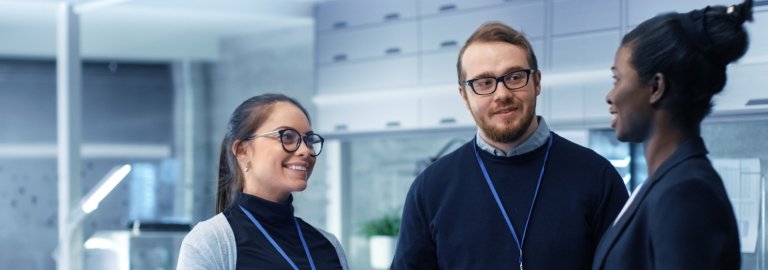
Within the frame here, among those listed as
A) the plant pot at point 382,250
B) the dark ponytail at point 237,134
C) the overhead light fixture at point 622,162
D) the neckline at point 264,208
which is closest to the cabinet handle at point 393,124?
the plant pot at point 382,250

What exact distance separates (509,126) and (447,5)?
3262 millimetres

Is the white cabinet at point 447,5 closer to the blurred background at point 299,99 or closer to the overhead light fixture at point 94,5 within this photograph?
the blurred background at point 299,99

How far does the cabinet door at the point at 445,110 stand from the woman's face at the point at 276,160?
2.85 m

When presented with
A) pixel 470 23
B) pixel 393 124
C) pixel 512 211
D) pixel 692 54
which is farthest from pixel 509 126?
pixel 393 124

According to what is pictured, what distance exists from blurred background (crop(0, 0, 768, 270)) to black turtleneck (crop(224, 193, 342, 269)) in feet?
7.00

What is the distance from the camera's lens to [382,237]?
5.34 m

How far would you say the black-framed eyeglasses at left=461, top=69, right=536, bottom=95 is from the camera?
151 centimetres

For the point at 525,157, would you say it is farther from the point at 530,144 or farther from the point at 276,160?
the point at 276,160

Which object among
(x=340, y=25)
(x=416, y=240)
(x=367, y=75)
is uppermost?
(x=340, y=25)

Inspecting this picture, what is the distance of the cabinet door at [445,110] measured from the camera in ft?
14.9

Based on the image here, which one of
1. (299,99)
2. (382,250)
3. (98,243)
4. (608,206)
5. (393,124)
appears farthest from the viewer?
(299,99)

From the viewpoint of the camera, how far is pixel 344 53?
5.32m

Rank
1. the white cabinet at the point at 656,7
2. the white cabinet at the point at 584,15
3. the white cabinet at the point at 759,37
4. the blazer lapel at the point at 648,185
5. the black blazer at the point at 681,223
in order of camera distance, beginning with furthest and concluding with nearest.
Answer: the white cabinet at the point at 584,15 → the white cabinet at the point at 656,7 → the white cabinet at the point at 759,37 → the blazer lapel at the point at 648,185 → the black blazer at the point at 681,223

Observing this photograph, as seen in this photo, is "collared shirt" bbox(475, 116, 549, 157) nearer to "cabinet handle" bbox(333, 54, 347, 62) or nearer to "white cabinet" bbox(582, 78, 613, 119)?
"white cabinet" bbox(582, 78, 613, 119)
